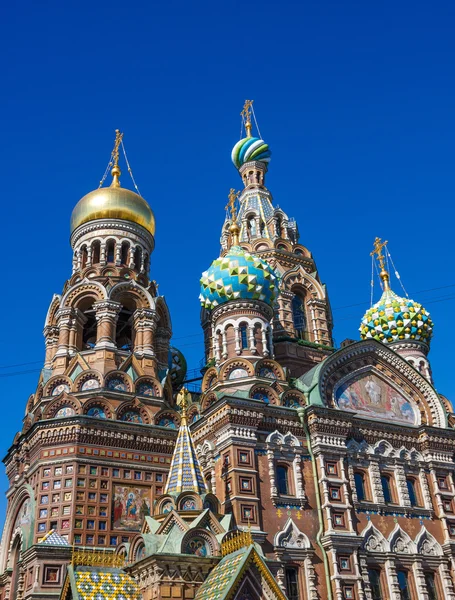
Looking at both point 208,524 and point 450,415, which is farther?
point 450,415

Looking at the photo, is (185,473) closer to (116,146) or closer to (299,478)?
(299,478)

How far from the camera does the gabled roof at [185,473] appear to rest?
→ 1259 cm

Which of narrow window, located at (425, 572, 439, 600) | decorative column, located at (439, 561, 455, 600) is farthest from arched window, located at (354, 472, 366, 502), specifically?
decorative column, located at (439, 561, 455, 600)

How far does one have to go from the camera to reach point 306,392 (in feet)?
55.2

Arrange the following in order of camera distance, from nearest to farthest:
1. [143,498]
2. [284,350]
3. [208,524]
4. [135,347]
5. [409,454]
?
1. [208,524]
2. [143,498]
3. [409,454]
4. [135,347]
5. [284,350]

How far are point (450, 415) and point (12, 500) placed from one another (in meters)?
11.0

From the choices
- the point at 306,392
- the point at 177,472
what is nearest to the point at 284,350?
the point at 306,392

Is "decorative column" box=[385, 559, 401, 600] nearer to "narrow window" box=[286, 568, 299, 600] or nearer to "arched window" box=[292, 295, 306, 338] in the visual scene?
"narrow window" box=[286, 568, 299, 600]

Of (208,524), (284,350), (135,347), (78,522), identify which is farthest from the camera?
(284,350)

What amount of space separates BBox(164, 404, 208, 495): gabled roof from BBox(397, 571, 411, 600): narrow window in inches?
222

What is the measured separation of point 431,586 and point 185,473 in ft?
22.3

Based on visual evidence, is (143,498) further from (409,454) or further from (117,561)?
(409,454)

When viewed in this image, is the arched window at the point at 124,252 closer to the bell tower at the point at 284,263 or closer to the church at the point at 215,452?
the church at the point at 215,452

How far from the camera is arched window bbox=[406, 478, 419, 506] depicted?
1694cm
